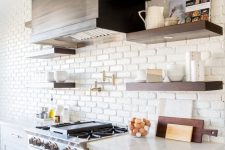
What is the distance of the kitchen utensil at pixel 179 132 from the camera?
2.12 metres

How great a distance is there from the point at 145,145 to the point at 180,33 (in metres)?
0.86

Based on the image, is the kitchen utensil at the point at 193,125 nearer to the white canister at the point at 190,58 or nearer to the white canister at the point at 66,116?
the white canister at the point at 190,58

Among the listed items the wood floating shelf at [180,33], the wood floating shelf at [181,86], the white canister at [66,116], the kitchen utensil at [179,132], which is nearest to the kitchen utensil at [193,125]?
the kitchen utensil at [179,132]

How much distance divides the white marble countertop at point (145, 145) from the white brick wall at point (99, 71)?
186mm

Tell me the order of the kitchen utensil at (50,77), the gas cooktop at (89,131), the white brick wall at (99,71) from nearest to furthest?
the white brick wall at (99,71) < the gas cooktop at (89,131) < the kitchen utensil at (50,77)

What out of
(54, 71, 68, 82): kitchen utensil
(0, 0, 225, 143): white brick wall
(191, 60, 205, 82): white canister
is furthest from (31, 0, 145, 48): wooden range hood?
(191, 60, 205, 82): white canister

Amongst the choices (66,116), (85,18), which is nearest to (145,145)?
(85,18)

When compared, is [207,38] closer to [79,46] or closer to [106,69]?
[106,69]

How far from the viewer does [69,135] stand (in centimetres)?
235

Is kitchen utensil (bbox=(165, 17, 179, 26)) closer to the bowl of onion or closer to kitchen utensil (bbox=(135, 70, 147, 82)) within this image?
kitchen utensil (bbox=(135, 70, 147, 82))

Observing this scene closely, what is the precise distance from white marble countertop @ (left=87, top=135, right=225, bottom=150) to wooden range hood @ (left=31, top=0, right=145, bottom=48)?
908mm

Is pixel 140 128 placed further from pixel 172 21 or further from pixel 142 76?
pixel 172 21

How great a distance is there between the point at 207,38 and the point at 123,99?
102 cm

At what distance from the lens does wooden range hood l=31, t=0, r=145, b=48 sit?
2.21m
